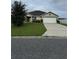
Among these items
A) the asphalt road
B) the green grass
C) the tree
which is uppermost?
the tree

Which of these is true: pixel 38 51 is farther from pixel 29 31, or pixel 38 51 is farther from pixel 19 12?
pixel 29 31

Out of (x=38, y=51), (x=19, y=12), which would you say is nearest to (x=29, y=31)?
(x=19, y=12)

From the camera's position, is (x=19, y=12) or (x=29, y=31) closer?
(x=19, y=12)

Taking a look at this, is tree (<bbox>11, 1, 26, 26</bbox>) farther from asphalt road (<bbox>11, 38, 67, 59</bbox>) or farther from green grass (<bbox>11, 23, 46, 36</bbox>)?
asphalt road (<bbox>11, 38, 67, 59</bbox>)

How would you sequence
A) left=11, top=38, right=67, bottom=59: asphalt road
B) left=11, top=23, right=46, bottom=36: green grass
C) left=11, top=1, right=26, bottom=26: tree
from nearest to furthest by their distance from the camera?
left=11, top=38, right=67, bottom=59: asphalt road → left=11, top=1, right=26, bottom=26: tree → left=11, top=23, right=46, bottom=36: green grass

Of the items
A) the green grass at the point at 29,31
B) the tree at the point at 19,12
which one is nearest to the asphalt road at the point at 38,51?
the tree at the point at 19,12

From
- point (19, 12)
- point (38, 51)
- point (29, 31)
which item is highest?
point (19, 12)

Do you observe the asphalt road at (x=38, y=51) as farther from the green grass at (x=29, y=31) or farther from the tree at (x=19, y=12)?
the green grass at (x=29, y=31)

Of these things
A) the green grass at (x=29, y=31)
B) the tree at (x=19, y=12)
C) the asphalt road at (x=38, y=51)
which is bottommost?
the asphalt road at (x=38, y=51)

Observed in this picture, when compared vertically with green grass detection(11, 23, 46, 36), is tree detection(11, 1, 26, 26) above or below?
above

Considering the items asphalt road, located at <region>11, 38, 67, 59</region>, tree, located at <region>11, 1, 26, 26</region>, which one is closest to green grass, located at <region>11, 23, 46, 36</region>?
tree, located at <region>11, 1, 26, 26</region>

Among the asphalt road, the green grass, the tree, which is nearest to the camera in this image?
the asphalt road
